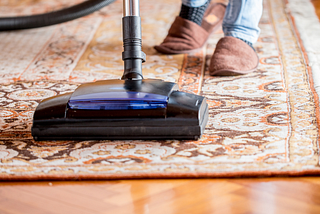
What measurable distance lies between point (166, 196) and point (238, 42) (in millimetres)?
867

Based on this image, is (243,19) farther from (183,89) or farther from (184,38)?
(183,89)

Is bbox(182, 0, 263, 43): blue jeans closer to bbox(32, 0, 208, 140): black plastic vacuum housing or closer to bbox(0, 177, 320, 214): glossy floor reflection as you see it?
bbox(32, 0, 208, 140): black plastic vacuum housing

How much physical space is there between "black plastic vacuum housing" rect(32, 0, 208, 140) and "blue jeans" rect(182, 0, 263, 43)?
2.16 ft

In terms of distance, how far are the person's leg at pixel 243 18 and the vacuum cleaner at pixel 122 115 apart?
2.17 feet

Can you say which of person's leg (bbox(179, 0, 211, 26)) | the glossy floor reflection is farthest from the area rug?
person's leg (bbox(179, 0, 211, 26))

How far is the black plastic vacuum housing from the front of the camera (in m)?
0.81

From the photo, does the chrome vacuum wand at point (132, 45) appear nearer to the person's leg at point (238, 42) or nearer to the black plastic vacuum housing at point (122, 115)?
the black plastic vacuum housing at point (122, 115)

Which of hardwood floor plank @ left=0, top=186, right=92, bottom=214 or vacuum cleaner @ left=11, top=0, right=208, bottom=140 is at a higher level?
vacuum cleaner @ left=11, top=0, right=208, bottom=140

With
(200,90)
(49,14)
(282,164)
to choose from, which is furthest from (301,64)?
(49,14)

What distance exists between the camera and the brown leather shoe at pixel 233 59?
1302 millimetres

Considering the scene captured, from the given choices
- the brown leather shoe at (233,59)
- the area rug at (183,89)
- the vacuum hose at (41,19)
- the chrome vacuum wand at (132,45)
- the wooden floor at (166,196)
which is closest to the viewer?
the wooden floor at (166,196)

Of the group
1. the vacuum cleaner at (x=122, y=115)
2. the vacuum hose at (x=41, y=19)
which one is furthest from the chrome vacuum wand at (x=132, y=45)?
the vacuum hose at (x=41, y=19)

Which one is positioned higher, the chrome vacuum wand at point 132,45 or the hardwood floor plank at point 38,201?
the chrome vacuum wand at point 132,45

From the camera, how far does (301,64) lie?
1390 millimetres
